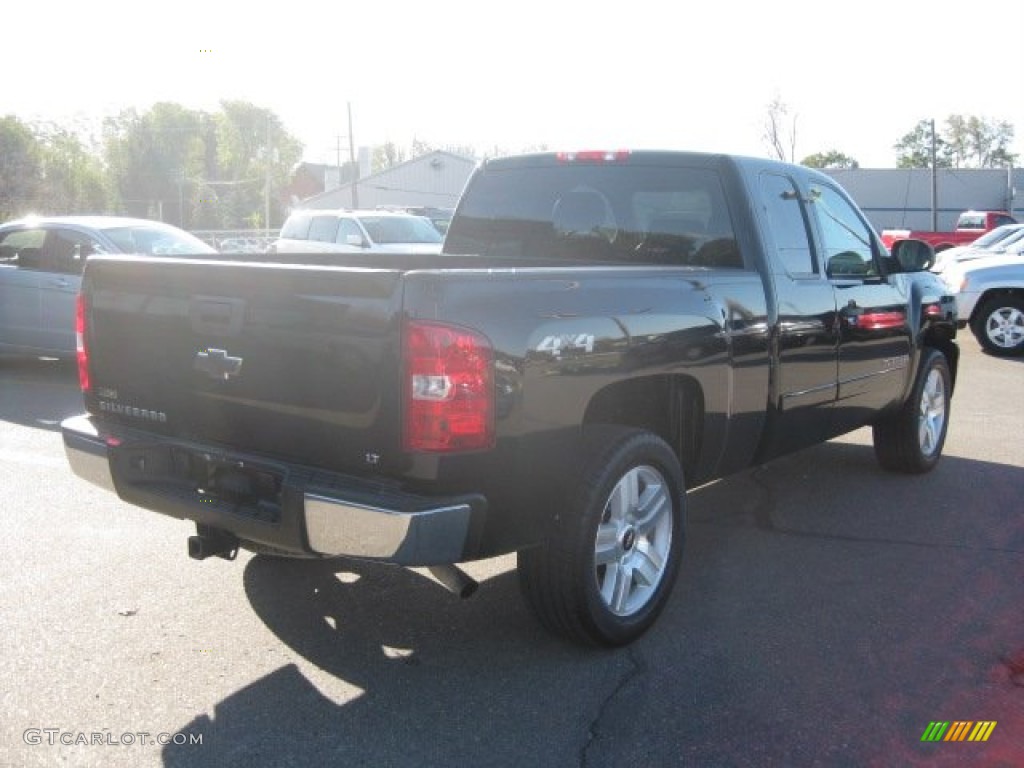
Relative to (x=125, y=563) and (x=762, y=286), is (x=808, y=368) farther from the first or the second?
(x=125, y=563)

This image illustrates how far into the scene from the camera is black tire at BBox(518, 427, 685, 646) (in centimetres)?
367

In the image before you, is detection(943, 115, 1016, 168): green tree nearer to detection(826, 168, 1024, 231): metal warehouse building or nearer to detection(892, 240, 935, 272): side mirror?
detection(826, 168, 1024, 231): metal warehouse building

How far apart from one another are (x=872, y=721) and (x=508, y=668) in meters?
1.25

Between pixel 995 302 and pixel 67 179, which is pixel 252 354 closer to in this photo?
pixel 995 302

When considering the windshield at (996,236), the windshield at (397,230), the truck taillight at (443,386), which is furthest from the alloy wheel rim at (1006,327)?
the truck taillight at (443,386)

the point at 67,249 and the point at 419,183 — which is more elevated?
the point at 419,183

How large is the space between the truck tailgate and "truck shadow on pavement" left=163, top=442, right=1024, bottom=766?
0.86m

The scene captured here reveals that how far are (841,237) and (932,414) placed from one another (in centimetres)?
180

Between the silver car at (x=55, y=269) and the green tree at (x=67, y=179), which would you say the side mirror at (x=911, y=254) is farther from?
the green tree at (x=67, y=179)

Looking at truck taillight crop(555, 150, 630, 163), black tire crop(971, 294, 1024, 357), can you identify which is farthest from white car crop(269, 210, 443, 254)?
truck taillight crop(555, 150, 630, 163)

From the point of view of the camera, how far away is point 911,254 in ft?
20.7

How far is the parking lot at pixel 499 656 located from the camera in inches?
128

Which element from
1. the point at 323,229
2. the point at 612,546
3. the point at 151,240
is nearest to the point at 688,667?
the point at 612,546

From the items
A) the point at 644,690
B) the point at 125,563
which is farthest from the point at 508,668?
the point at 125,563
